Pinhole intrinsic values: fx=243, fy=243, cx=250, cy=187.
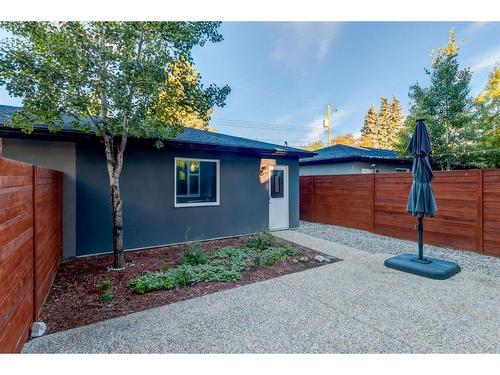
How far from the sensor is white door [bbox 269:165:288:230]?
827cm

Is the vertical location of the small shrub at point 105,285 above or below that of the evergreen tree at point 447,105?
below

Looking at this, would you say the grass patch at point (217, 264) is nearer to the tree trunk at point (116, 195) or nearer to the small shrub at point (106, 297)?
the small shrub at point (106, 297)

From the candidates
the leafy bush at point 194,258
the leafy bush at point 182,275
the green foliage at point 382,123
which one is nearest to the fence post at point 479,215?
the leafy bush at point 194,258

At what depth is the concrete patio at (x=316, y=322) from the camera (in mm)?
2398

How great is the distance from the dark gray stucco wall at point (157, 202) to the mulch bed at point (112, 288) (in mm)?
633

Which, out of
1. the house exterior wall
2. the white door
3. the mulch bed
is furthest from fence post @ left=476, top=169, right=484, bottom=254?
the house exterior wall

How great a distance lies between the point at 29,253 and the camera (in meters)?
2.61

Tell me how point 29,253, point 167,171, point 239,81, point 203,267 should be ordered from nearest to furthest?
point 29,253, point 203,267, point 167,171, point 239,81

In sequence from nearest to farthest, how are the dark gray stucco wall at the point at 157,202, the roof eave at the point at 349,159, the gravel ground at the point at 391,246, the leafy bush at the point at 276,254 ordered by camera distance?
the gravel ground at the point at 391,246, the leafy bush at the point at 276,254, the dark gray stucco wall at the point at 157,202, the roof eave at the point at 349,159

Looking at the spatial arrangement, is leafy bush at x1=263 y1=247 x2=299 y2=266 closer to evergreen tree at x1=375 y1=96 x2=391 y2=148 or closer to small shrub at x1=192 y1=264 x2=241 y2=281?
small shrub at x1=192 y1=264 x2=241 y2=281
